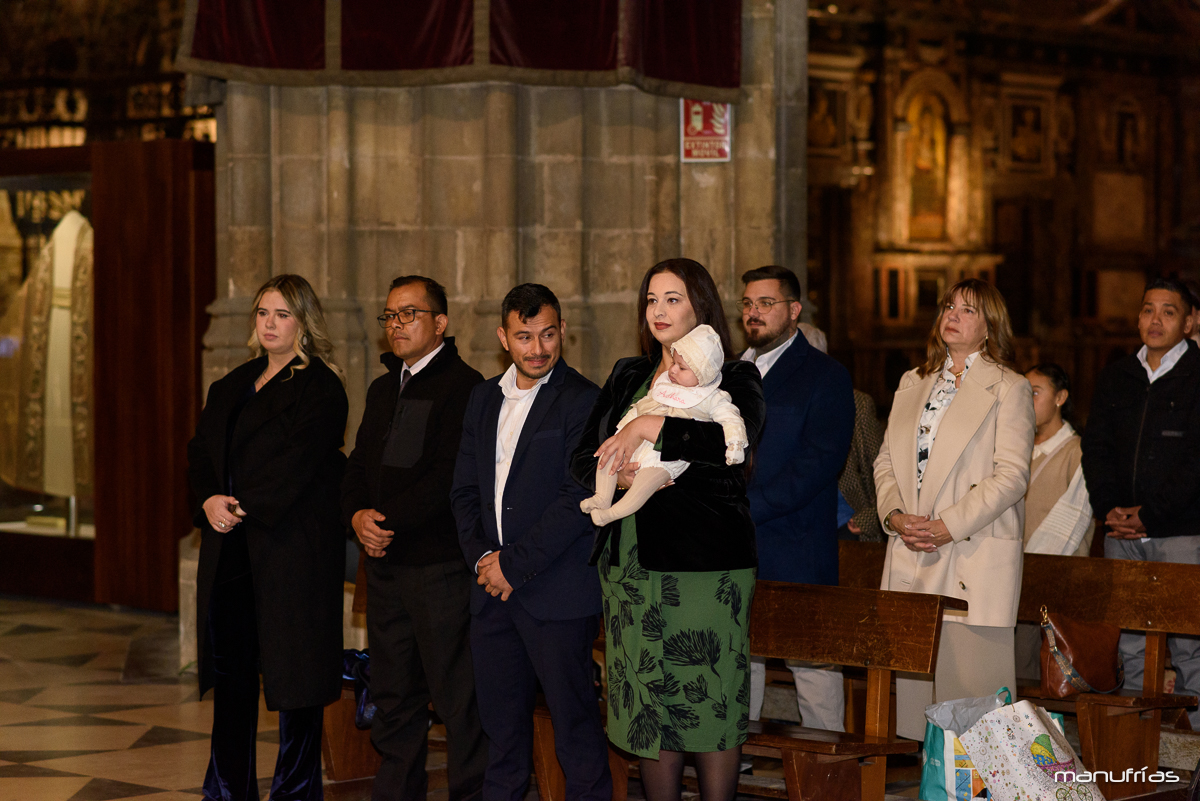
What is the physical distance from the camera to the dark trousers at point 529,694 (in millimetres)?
3947

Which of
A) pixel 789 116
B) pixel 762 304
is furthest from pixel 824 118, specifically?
pixel 762 304

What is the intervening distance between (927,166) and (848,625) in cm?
615

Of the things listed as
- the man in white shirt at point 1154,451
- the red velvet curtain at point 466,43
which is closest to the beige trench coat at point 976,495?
the man in white shirt at point 1154,451

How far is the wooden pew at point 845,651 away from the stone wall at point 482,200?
99.7 inches

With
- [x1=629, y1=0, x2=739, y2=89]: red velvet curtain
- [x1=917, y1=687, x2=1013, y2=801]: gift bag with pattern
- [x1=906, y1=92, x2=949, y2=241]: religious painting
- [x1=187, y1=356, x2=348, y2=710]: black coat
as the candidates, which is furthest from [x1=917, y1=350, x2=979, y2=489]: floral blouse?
[x1=906, y1=92, x2=949, y2=241]: religious painting

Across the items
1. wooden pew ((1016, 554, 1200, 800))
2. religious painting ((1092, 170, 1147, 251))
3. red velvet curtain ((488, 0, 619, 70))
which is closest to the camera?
wooden pew ((1016, 554, 1200, 800))

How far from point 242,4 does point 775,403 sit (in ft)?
11.1

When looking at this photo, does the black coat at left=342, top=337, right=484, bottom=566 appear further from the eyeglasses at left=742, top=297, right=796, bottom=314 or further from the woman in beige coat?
the woman in beige coat

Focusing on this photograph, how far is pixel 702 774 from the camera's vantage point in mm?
3588

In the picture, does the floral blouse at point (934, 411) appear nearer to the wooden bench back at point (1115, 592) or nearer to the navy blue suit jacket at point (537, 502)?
the wooden bench back at point (1115, 592)

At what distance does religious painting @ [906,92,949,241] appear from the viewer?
9.53 metres

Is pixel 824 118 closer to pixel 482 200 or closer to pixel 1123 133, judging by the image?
pixel 482 200

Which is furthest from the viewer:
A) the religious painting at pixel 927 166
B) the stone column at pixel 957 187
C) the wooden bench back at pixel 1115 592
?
the stone column at pixel 957 187

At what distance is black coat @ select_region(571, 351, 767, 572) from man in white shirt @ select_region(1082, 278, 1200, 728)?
2.16m
